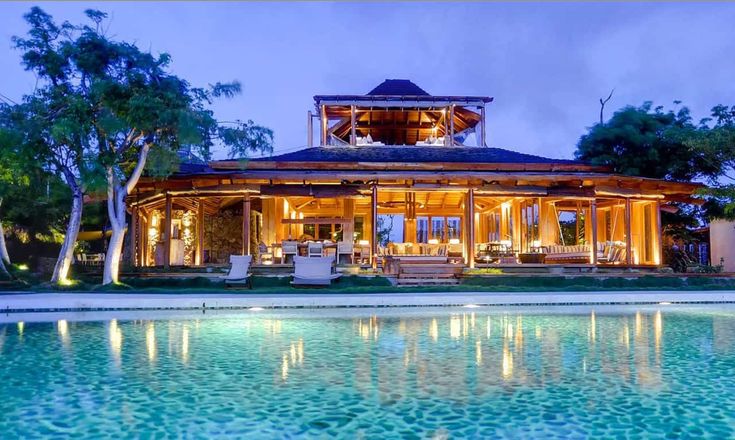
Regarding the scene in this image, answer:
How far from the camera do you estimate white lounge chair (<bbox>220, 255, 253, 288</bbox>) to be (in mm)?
14773

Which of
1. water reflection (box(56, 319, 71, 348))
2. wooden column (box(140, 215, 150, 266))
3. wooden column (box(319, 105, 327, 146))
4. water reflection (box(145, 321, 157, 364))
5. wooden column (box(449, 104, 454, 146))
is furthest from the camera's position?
wooden column (box(319, 105, 327, 146))

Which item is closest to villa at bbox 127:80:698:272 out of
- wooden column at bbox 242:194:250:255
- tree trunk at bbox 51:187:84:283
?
wooden column at bbox 242:194:250:255

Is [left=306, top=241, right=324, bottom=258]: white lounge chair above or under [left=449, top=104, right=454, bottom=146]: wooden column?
under

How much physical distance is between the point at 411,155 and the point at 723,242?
509 inches

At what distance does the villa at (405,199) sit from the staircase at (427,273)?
276mm

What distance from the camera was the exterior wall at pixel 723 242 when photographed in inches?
898

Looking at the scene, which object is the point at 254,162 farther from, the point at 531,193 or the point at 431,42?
the point at 431,42

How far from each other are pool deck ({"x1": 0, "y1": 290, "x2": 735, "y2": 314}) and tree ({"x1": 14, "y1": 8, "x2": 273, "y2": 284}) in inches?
143

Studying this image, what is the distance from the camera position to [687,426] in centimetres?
395

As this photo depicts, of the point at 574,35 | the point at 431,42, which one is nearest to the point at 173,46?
the point at 431,42

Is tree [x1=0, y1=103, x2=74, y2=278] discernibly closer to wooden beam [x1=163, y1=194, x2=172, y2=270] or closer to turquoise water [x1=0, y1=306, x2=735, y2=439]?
wooden beam [x1=163, y1=194, x2=172, y2=270]

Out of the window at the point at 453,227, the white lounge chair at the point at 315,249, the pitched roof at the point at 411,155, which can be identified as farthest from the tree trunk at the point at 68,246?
the window at the point at 453,227

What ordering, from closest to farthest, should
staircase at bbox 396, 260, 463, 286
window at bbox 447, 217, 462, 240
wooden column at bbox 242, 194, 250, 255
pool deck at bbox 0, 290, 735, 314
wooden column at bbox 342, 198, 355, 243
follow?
1. pool deck at bbox 0, 290, 735, 314
2. staircase at bbox 396, 260, 463, 286
3. wooden column at bbox 242, 194, 250, 255
4. wooden column at bbox 342, 198, 355, 243
5. window at bbox 447, 217, 462, 240

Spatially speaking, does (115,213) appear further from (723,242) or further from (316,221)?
(723,242)
